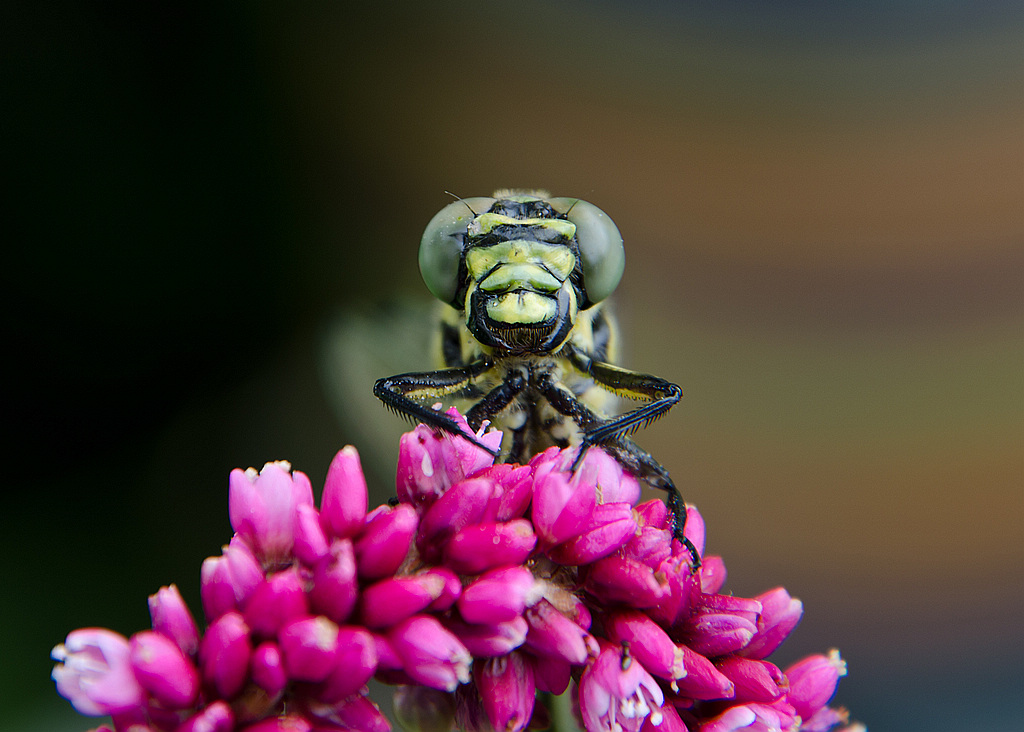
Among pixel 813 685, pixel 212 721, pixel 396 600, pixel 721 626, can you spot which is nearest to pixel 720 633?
pixel 721 626

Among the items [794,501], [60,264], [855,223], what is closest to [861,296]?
[855,223]

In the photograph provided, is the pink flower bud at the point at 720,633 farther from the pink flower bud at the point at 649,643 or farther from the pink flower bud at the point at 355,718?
the pink flower bud at the point at 355,718

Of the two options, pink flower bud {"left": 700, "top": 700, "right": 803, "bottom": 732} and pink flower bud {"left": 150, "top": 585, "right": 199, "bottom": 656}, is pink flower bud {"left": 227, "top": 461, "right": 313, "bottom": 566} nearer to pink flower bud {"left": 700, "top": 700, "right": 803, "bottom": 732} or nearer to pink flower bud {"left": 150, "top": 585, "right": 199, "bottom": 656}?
pink flower bud {"left": 150, "top": 585, "right": 199, "bottom": 656}

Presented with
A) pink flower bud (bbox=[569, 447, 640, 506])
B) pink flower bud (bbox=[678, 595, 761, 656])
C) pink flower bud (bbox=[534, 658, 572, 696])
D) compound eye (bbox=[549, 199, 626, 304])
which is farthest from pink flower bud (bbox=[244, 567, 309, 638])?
compound eye (bbox=[549, 199, 626, 304])

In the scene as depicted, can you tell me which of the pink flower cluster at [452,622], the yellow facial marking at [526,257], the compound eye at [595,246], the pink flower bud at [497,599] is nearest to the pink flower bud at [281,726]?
the pink flower cluster at [452,622]

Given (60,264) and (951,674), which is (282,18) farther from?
(951,674)
